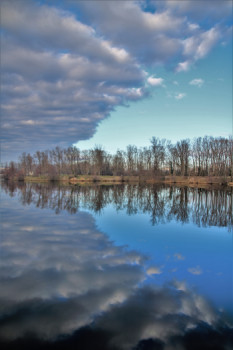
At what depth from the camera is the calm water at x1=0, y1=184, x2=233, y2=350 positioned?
153 inches

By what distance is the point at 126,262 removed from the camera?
23.5 ft

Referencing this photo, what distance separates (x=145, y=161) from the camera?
78.2m

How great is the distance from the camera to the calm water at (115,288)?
388cm

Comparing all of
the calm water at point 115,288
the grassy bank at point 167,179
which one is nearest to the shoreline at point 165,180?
the grassy bank at point 167,179

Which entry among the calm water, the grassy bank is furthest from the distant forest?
the calm water

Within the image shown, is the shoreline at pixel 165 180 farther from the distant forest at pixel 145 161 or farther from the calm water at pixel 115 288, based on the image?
the calm water at pixel 115 288

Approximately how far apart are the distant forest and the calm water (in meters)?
46.5

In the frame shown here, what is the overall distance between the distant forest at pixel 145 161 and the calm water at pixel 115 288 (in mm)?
46546

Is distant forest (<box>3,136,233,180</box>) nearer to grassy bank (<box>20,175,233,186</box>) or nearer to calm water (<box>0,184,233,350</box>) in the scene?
grassy bank (<box>20,175,233,186</box>)

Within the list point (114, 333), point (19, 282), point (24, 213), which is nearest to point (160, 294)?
point (114, 333)

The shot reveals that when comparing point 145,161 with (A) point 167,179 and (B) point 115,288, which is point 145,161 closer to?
(A) point 167,179

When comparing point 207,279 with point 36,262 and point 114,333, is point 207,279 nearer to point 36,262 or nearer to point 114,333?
point 114,333

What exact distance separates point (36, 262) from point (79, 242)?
2303 millimetres

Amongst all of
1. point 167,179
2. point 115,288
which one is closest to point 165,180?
point 167,179
